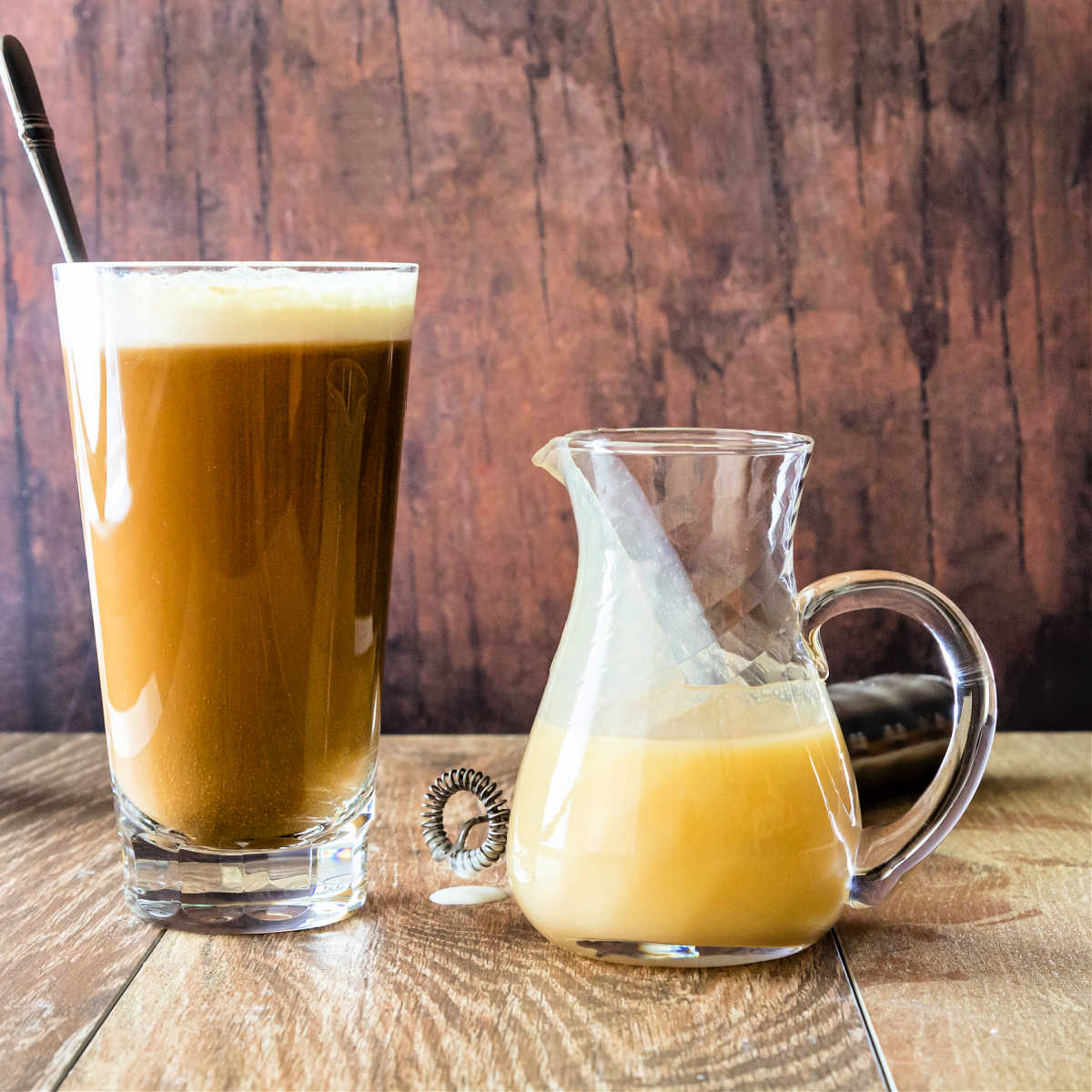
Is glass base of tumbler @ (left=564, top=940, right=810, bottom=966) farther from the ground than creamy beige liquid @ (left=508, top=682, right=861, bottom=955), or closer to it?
closer to it

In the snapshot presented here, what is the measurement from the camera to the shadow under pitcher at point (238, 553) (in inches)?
23.6

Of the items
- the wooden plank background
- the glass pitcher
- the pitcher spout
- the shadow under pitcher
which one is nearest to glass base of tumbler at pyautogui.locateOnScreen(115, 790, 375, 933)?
the shadow under pitcher

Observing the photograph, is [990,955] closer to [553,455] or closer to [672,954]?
[672,954]

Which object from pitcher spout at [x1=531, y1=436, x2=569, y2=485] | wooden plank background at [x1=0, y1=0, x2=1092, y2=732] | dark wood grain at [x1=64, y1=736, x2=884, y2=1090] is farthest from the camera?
wooden plank background at [x1=0, y1=0, x2=1092, y2=732]

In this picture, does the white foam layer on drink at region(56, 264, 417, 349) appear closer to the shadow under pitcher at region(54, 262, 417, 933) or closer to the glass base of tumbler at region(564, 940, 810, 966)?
the shadow under pitcher at region(54, 262, 417, 933)

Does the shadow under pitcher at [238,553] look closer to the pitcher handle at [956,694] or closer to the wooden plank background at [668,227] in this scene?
the pitcher handle at [956,694]

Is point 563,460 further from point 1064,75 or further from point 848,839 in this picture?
point 1064,75

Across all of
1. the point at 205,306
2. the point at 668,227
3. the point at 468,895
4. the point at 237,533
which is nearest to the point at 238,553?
the point at 237,533

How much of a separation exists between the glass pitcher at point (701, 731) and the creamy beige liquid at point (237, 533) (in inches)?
4.2

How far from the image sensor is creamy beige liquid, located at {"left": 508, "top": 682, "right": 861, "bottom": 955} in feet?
1.80

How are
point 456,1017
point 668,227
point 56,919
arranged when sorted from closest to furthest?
point 456,1017
point 56,919
point 668,227

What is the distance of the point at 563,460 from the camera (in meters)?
0.59

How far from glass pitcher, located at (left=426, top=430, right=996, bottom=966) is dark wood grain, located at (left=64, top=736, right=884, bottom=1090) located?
0.02 metres

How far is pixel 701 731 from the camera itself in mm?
554
